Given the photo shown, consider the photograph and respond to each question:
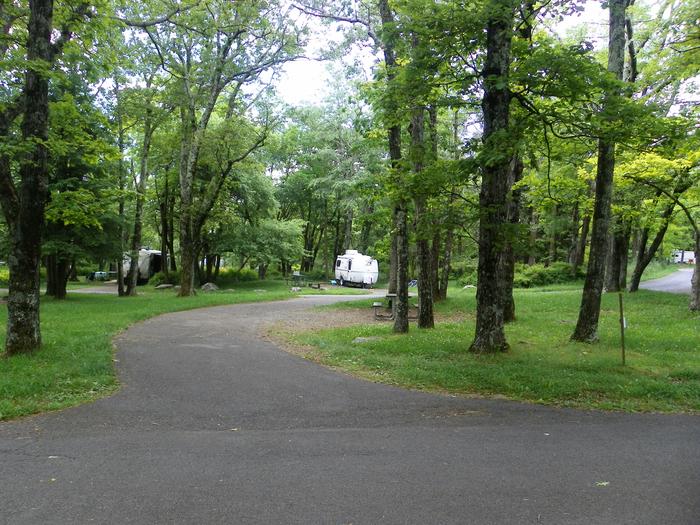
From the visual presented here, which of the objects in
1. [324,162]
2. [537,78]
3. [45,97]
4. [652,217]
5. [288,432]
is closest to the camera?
[288,432]

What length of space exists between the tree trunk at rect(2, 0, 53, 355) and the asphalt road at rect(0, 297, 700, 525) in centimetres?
284

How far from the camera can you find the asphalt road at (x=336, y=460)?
3436 mm

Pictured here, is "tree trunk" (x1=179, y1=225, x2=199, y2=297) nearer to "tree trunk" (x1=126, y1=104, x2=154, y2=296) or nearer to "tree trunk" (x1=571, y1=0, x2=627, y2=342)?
"tree trunk" (x1=126, y1=104, x2=154, y2=296)

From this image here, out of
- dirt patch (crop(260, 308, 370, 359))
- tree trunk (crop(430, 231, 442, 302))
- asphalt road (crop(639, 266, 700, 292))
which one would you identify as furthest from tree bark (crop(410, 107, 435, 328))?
asphalt road (crop(639, 266, 700, 292))

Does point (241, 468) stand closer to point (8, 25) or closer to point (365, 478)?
point (365, 478)

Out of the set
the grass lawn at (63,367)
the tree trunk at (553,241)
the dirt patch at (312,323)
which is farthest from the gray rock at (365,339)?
the tree trunk at (553,241)

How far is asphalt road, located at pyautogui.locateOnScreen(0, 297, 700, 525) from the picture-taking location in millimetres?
3436

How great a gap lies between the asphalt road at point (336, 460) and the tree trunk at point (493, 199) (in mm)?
2544

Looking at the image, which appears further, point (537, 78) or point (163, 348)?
point (163, 348)

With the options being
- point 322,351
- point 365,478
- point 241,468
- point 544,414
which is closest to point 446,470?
point 365,478

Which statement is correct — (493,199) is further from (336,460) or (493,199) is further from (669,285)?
(669,285)

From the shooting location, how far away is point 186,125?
2198 centimetres

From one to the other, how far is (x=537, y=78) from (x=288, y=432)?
640 centimetres

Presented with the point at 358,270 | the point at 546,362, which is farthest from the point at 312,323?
the point at 358,270
